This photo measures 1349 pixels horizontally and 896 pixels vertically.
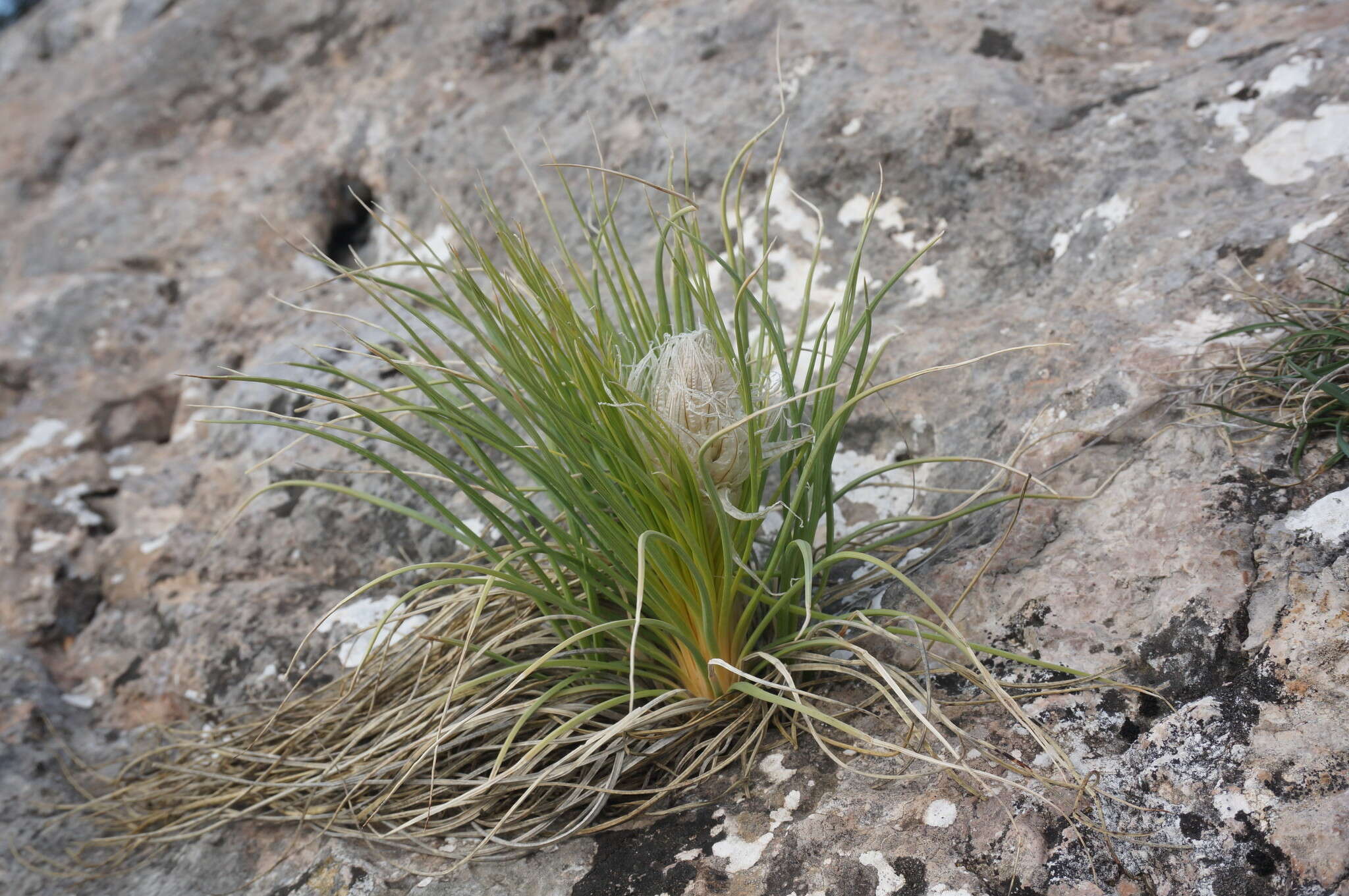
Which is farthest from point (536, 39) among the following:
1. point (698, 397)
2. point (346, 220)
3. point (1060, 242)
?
point (698, 397)

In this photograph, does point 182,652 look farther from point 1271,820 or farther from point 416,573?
point 1271,820

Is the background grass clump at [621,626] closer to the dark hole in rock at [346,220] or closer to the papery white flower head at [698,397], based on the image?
the papery white flower head at [698,397]

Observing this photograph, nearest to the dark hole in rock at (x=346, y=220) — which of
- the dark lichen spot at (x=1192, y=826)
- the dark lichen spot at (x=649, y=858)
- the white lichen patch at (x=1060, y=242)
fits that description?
the white lichen patch at (x=1060, y=242)

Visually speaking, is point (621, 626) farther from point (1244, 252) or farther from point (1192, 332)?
point (1244, 252)

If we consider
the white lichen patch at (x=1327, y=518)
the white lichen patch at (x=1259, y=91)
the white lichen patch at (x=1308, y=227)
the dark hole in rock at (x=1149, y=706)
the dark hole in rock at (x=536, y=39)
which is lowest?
the dark hole in rock at (x=1149, y=706)

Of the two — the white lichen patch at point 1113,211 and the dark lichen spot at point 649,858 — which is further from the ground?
the dark lichen spot at point 649,858
